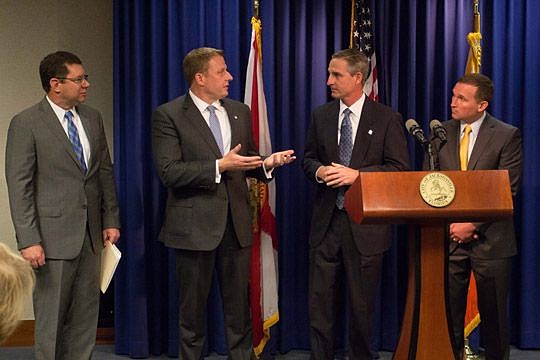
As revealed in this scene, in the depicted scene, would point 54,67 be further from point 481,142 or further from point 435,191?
point 481,142

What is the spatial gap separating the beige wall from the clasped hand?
72.3 inches

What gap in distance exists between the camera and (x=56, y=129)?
4.01 metres

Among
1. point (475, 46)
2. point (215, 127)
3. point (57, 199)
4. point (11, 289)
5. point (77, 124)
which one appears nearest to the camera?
point (11, 289)

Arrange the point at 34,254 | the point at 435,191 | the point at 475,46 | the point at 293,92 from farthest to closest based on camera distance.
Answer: the point at 293,92 → the point at 475,46 → the point at 34,254 → the point at 435,191

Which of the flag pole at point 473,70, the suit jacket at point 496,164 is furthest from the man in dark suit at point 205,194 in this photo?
the flag pole at point 473,70

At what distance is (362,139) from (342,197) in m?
0.32

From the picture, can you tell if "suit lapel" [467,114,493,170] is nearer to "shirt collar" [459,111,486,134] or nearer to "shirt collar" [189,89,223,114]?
"shirt collar" [459,111,486,134]

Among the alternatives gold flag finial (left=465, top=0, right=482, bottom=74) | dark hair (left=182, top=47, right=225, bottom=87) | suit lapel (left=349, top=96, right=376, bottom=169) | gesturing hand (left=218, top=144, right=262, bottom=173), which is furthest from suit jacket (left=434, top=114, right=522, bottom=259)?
dark hair (left=182, top=47, right=225, bottom=87)

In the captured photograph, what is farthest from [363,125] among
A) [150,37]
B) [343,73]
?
[150,37]

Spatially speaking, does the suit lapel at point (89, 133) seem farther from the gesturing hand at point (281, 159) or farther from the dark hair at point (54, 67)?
the gesturing hand at point (281, 159)

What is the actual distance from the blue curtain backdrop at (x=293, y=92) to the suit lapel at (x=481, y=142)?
803 mm

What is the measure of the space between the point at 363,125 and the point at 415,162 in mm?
856

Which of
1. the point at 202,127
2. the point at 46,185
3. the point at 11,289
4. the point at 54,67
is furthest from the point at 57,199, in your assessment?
the point at 11,289

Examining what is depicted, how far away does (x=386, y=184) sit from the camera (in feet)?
10.6
